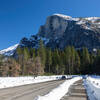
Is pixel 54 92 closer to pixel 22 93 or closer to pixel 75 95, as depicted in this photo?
pixel 75 95

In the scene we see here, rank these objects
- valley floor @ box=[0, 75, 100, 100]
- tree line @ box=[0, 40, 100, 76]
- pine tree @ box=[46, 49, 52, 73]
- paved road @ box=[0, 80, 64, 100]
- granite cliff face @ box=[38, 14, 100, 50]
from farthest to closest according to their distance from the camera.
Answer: granite cliff face @ box=[38, 14, 100, 50] < pine tree @ box=[46, 49, 52, 73] < tree line @ box=[0, 40, 100, 76] < paved road @ box=[0, 80, 64, 100] < valley floor @ box=[0, 75, 100, 100]

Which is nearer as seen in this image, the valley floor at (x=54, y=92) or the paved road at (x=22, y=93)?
the valley floor at (x=54, y=92)

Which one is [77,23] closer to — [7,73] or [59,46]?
[59,46]

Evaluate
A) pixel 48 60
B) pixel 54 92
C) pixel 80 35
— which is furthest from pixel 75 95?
pixel 80 35

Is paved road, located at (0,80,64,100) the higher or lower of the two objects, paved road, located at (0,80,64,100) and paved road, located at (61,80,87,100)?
the higher

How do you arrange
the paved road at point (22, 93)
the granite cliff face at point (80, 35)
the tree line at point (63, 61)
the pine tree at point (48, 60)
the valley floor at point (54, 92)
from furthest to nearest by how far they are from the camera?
the granite cliff face at point (80, 35) → the pine tree at point (48, 60) → the tree line at point (63, 61) → the paved road at point (22, 93) → the valley floor at point (54, 92)

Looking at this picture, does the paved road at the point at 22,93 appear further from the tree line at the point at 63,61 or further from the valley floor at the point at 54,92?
the tree line at the point at 63,61

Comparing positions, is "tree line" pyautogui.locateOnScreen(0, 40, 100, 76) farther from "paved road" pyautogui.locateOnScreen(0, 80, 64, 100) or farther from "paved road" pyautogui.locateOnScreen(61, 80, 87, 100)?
"paved road" pyautogui.locateOnScreen(61, 80, 87, 100)

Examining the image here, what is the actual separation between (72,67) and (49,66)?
15.9 m

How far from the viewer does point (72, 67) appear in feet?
331

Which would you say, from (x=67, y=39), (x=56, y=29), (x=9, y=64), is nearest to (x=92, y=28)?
(x=67, y=39)

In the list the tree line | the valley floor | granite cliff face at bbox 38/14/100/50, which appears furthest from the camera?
granite cliff face at bbox 38/14/100/50

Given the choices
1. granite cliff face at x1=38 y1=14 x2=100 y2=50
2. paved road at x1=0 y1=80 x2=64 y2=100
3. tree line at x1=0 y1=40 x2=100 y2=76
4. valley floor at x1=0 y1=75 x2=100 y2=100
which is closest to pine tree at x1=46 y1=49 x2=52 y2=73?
tree line at x1=0 y1=40 x2=100 y2=76

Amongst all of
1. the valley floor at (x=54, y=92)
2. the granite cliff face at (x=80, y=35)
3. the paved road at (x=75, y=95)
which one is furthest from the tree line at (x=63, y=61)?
the paved road at (x=75, y=95)
